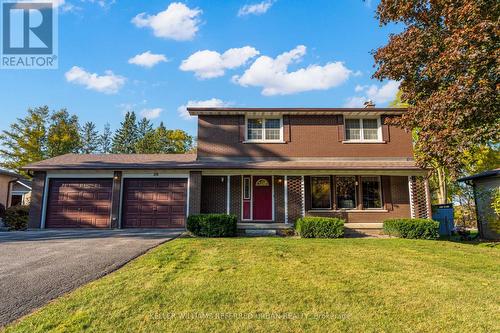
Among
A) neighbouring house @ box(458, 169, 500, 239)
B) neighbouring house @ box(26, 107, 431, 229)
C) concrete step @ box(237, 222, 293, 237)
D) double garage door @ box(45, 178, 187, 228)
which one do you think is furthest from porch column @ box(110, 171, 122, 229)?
neighbouring house @ box(458, 169, 500, 239)

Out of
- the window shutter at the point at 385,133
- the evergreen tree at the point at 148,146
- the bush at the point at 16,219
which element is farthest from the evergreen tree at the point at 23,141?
the window shutter at the point at 385,133

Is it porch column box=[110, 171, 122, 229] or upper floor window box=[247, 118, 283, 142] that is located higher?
upper floor window box=[247, 118, 283, 142]

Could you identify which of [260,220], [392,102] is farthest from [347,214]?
[392,102]

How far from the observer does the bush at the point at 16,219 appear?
46.0 feet

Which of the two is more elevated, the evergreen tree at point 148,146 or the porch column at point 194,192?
the evergreen tree at point 148,146

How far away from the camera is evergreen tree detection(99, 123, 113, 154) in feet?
164

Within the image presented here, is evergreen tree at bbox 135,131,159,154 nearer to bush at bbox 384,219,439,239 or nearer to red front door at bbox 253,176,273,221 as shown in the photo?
red front door at bbox 253,176,273,221

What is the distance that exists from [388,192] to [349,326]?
457 inches

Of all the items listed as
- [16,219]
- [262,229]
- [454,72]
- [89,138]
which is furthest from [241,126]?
[89,138]

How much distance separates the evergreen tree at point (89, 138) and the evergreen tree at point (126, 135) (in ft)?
13.0

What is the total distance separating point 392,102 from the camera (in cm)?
2650

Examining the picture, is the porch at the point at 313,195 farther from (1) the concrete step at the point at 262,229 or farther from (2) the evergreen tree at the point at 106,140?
(2) the evergreen tree at the point at 106,140

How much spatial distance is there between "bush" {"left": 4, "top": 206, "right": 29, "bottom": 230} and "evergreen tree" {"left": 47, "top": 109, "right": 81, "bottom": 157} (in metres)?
25.5

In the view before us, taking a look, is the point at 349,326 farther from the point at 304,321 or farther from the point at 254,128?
the point at 254,128
